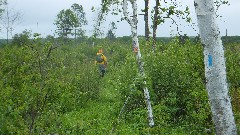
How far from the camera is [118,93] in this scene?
12.5 meters

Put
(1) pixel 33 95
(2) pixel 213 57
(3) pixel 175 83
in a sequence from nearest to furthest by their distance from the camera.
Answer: (2) pixel 213 57 < (1) pixel 33 95 < (3) pixel 175 83

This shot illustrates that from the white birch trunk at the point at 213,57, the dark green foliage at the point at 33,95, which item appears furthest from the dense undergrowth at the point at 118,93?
the white birch trunk at the point at 213,57

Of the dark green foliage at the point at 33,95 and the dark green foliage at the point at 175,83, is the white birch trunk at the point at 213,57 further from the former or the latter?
the dark green foliage at the point at 175,83

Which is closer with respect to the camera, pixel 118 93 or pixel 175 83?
pixel 175 83

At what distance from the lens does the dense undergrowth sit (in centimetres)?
510

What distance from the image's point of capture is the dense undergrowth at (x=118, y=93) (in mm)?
5102

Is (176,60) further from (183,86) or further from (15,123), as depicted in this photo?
(15,123)

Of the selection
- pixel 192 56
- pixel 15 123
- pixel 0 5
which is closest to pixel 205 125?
pixel 192 56

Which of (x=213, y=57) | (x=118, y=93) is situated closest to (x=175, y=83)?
(x=118, y=93)

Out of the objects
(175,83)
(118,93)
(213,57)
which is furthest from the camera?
(118,93)

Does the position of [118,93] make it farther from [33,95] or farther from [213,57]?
[213,57]

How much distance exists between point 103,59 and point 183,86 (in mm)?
9981

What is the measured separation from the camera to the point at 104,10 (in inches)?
391

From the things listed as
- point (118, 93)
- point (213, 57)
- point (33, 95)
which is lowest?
point (118, 93)
